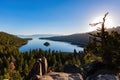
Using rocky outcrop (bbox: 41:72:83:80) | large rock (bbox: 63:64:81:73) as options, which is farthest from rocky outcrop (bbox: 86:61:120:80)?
large rock (bbox: 63:64:81:73)

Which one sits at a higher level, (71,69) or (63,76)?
(71,69)

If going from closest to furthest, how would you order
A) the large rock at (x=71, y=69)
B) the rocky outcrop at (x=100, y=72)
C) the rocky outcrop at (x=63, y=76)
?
the rocky outcrop at (x=100, y=72) → the rocky outcrop at (x=63, y=76) → the large rock at (x=71, y=69)

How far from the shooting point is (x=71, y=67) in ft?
117

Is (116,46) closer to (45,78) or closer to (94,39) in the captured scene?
(94,39)

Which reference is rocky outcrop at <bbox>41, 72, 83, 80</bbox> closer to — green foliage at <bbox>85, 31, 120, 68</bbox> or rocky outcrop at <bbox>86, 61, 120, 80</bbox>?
rocky outcrop at <bbox>86, 61, 120, 80</bbox>

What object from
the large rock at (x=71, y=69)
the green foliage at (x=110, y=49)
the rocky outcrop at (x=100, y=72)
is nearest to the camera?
the rocky outcrop at (x=100, y=72)

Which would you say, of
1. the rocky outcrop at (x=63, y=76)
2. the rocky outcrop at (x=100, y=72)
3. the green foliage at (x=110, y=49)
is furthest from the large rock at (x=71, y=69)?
the green foliage at (x=110, y=49)

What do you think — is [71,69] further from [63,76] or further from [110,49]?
[110,49]

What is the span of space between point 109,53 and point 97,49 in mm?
2950

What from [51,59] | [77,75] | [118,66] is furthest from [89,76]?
[51,59]

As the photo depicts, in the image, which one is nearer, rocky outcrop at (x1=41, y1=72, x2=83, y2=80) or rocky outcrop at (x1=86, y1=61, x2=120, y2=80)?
rocky outcrop at (x1=86, y1=61, x2=120, y2=80)

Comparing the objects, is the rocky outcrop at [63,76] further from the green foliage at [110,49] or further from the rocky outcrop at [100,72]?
the green foliage at [110,49]

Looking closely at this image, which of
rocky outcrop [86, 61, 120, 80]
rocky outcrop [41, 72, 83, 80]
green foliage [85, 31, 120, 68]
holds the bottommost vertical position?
rocky outcrop [41, 72, 83, 80]

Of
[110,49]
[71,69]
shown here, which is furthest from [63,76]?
[110,49]
